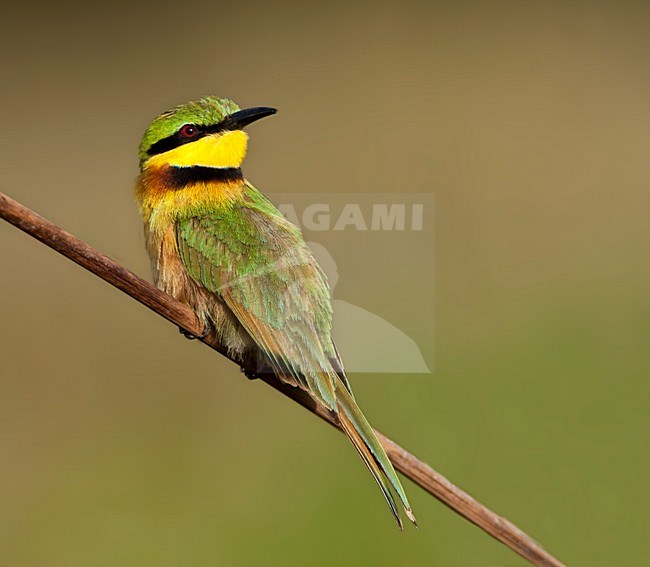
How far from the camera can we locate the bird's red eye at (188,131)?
1.43 m

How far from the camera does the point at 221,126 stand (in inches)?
56.0

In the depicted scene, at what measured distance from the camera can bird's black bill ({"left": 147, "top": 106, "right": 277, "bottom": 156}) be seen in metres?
1.39

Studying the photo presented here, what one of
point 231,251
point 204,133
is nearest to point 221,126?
point 204,133

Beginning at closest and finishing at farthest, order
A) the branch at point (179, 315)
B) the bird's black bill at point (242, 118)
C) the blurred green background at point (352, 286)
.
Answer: the branch at point (179, 315) → the bird's black bill at point (242, 118) → the blurred green background at point (352, 286)

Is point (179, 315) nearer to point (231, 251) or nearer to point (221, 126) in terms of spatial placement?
point (231, 251)

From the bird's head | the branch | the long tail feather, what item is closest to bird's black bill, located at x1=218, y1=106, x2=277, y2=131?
the bird's head

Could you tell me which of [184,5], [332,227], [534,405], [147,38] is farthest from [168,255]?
[184,5]

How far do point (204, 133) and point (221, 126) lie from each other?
0.10ft

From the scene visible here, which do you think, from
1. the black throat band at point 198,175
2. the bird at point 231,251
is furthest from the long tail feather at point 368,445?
the black throat band at point 198,175

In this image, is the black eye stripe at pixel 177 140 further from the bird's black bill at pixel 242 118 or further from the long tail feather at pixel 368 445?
the long tail feather at pixel 368 445

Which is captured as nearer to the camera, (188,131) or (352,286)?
(188,131)

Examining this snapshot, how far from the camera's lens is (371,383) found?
8.41 ft

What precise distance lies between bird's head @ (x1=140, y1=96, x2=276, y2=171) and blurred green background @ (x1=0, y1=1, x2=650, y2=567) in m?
0.26

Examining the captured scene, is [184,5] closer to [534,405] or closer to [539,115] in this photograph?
[539,115]
